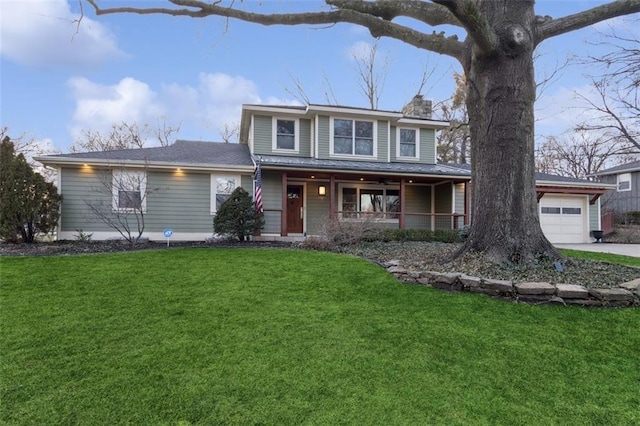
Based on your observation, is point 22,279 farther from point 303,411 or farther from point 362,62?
point 362,62

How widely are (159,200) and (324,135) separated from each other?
6562mm

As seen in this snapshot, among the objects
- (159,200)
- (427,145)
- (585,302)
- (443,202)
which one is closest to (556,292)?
(585,302)

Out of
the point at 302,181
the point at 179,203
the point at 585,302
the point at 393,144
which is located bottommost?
the point at 585,302

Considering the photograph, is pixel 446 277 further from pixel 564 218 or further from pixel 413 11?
pixel 564 218

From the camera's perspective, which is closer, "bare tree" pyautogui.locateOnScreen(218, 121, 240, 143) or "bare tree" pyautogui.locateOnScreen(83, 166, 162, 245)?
"bare tree" pyautogui.locateOnScreen(83, 166, 162, 245)

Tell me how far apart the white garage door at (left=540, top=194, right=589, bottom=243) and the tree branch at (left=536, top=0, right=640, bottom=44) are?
34.8ft

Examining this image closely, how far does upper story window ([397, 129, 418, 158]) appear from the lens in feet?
49.3

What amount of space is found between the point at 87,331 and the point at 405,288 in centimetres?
379

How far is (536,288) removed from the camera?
420cm

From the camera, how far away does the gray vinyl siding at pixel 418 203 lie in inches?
580

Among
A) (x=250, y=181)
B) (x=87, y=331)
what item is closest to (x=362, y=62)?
(x=250, y=181)

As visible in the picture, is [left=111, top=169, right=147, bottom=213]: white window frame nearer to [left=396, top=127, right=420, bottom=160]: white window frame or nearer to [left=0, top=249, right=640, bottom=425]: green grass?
[left=0, top=249, right=640, bottom=425]: green grass

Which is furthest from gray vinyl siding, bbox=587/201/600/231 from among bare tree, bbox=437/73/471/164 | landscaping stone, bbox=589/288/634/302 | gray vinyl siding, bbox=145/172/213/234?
gray vinyl siding, bbox=145/172/213/234

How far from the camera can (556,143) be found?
26594 mm
